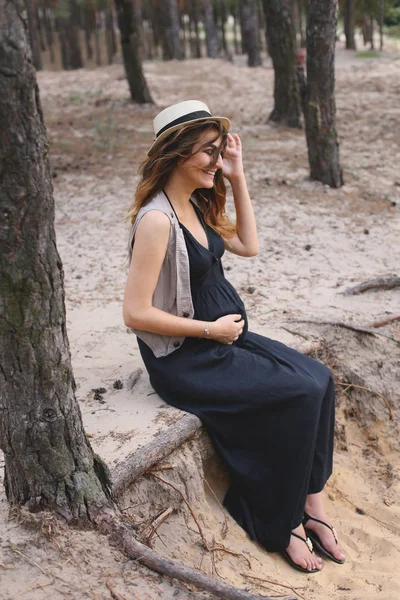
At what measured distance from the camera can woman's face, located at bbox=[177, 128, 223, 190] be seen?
3373 millimetres

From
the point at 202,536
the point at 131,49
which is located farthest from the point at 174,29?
the point at 202,536

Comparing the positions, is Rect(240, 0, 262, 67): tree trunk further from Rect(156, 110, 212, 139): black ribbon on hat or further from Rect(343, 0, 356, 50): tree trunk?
Rect(156, 110, 212, 139): black ribbon on hat

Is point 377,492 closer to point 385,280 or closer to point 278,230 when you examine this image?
point 385,280

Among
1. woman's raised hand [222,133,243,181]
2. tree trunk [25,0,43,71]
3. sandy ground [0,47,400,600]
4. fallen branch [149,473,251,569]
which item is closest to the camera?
sandy ground [0,47,400,600]

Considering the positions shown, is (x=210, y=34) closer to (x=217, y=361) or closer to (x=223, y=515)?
→ (x=217, y=361)

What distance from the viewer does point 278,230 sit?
23.3ft

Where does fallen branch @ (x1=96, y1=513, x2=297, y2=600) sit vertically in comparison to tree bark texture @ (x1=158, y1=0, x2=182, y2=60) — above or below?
below

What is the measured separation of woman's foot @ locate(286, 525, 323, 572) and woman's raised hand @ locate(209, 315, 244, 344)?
102 cm

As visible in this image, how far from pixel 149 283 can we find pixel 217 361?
1.72ft

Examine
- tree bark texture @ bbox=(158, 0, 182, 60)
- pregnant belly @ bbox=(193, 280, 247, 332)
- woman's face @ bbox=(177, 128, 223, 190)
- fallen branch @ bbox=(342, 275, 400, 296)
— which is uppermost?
tree bark texture @ bbox=(158, 0, 182, 60)

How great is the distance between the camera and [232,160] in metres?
3.75

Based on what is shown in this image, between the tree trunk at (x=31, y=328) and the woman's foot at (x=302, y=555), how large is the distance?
1.07m

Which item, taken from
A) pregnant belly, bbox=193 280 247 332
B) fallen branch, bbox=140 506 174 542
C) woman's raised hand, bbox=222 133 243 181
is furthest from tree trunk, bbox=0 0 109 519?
woman's raised hand, bbox=222 133 243 181

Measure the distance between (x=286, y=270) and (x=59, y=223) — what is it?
2.66 m
